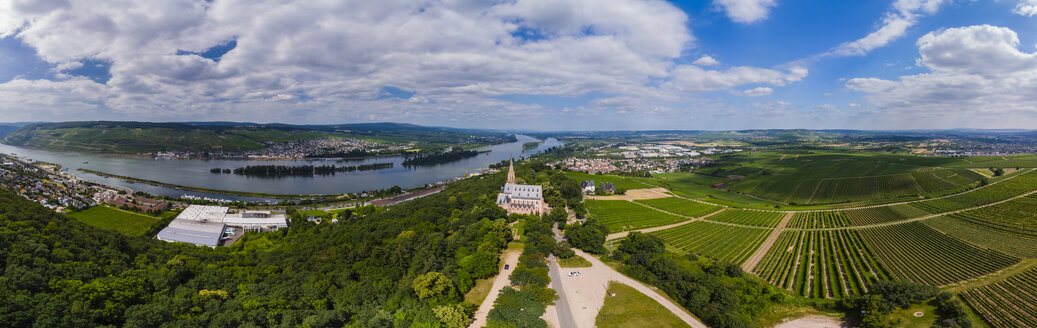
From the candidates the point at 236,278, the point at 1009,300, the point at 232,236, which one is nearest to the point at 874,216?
the point at 1009,300

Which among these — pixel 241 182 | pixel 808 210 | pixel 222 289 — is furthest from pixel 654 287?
pixel 241 182

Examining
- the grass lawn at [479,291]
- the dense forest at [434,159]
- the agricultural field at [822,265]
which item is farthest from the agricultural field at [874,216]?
the dense forest at [434,159]

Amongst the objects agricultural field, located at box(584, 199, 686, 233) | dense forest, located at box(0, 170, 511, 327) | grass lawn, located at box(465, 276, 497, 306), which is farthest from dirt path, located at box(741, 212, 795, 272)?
dense forest, located at box(0, 170, 511, 327)

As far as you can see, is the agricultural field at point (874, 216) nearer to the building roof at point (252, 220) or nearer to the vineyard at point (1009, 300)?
the vineyard at point (1009, 300)

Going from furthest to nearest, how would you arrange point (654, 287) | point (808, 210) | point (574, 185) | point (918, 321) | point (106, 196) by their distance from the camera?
point (106, 196) < point (574, 185) < point (808, 210) < point (654, 287) < point (918, 321)

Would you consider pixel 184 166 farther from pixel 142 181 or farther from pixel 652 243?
pixel 652 243

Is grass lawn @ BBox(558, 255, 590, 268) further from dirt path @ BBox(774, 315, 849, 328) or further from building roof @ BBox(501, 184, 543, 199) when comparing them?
building roof @ BBox(501, 184, 543, 199)

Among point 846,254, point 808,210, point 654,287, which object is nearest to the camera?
point 654,287
